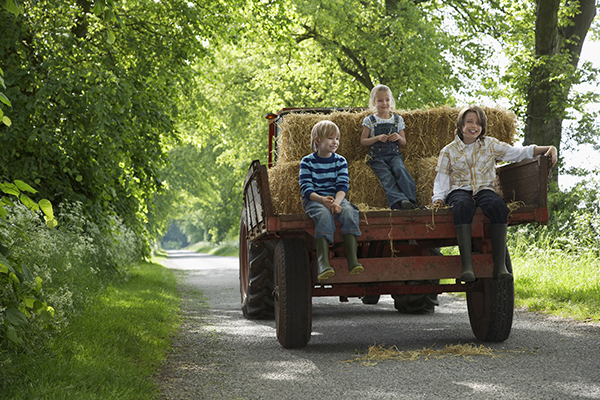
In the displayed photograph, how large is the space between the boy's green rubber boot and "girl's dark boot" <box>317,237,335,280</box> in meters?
0.16

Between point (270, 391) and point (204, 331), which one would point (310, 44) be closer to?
point (204, 331)

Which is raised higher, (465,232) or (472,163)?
(472,163)

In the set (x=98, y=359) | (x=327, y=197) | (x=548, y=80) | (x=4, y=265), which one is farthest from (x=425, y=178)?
(x=548, y=80)

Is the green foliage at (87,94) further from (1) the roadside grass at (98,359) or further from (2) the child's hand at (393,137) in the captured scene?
(2) the child's hand at (393,137)

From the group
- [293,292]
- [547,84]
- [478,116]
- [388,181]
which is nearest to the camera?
[293,292]

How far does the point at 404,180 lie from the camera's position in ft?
19.2

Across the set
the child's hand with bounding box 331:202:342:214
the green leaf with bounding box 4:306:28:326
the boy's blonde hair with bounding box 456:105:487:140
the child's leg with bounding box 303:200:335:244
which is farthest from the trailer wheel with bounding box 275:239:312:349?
the green leaf with bounding box 4:306:28:326

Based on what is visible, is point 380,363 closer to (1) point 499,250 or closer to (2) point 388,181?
(1) point 499,250

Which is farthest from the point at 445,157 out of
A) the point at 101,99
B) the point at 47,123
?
the point at 47,123

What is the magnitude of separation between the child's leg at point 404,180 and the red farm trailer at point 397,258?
0.47 m

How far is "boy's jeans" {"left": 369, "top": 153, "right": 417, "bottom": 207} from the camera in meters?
5.77

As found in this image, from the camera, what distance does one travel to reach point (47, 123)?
8.82 meters

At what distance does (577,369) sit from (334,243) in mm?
2134

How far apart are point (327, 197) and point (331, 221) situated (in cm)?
23
